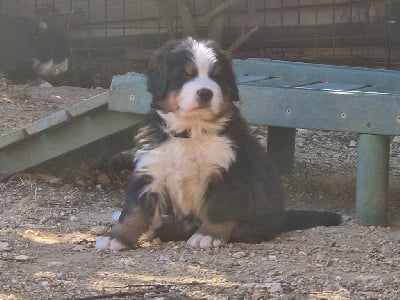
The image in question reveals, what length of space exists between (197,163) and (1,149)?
94.4 inches

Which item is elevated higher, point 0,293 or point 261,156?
point 261,156

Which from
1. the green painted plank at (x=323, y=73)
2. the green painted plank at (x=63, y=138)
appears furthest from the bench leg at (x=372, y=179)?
the green painted plank at (x=63, y=138)

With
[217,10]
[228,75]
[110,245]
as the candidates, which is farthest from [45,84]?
[110,245]

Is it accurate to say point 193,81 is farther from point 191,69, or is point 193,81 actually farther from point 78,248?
point 78,248

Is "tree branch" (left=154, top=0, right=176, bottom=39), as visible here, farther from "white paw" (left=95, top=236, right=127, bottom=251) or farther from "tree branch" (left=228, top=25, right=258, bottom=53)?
"white paw" (left=95, top=236, right=127, bottom=251)

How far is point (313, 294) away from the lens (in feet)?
12.8

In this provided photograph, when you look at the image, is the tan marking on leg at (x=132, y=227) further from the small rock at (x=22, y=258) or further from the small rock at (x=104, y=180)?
the small rock at (x=104, y=180)

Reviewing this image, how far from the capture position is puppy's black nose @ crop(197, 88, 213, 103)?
4.93 meters

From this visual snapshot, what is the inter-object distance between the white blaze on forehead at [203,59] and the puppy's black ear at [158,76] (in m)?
0.21

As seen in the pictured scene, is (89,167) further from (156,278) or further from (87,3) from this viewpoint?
(87,3)

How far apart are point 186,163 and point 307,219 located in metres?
1.05

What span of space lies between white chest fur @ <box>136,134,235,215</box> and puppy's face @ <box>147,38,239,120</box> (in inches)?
7.4

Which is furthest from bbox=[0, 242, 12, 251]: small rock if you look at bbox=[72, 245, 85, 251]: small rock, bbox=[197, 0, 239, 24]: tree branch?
bbox=[197, 0, 239, 24]: tree branch

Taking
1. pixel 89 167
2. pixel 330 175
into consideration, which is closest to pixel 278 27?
pixel 330 175
